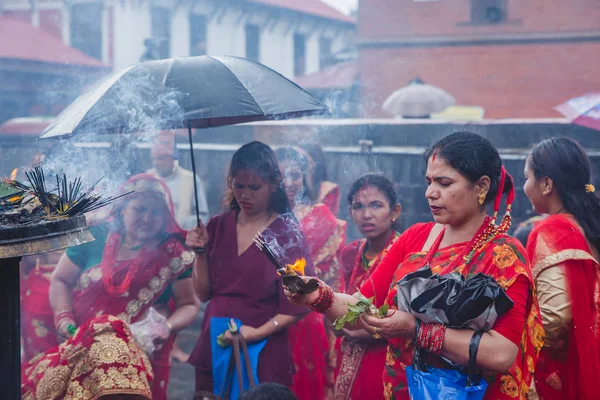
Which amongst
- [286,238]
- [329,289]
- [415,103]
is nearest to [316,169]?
[286,238]

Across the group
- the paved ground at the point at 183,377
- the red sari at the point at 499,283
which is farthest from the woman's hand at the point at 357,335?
the paved ground at the point at 183,377

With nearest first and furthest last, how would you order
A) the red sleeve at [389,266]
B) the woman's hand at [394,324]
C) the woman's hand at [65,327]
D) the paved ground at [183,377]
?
the woman's hand at [394,324] → the red sleeve at [389,266] → the woman's hand at [65,327] → the paved ground at [183,377]

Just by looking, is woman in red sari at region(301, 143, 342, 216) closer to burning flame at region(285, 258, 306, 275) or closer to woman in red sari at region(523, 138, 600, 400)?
woman in red sari at region(523, 138, 600, 400)

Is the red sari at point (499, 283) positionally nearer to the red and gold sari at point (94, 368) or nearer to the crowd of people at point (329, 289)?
the crowd of people at point (329, 289)

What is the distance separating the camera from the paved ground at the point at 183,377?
5.62 metres

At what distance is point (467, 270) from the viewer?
231 centimetres

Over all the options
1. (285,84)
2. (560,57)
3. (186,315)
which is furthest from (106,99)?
(560,57)

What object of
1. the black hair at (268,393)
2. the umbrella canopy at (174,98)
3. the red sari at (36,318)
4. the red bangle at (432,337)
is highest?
the umbrella canopy at (174,98)

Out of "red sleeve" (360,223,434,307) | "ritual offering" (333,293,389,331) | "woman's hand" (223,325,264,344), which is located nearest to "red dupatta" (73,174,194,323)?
"woman's hand" (223,325,264,344)

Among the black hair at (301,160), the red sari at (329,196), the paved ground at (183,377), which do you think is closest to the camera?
the black hair at (301,160)

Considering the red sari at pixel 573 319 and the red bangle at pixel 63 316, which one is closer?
the red sari at pixel 573 319

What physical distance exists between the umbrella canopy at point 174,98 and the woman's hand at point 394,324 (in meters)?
1.33

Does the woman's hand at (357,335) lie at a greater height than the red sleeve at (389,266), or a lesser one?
lesser

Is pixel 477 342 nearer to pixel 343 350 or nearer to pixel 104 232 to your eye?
pixel 343 350
